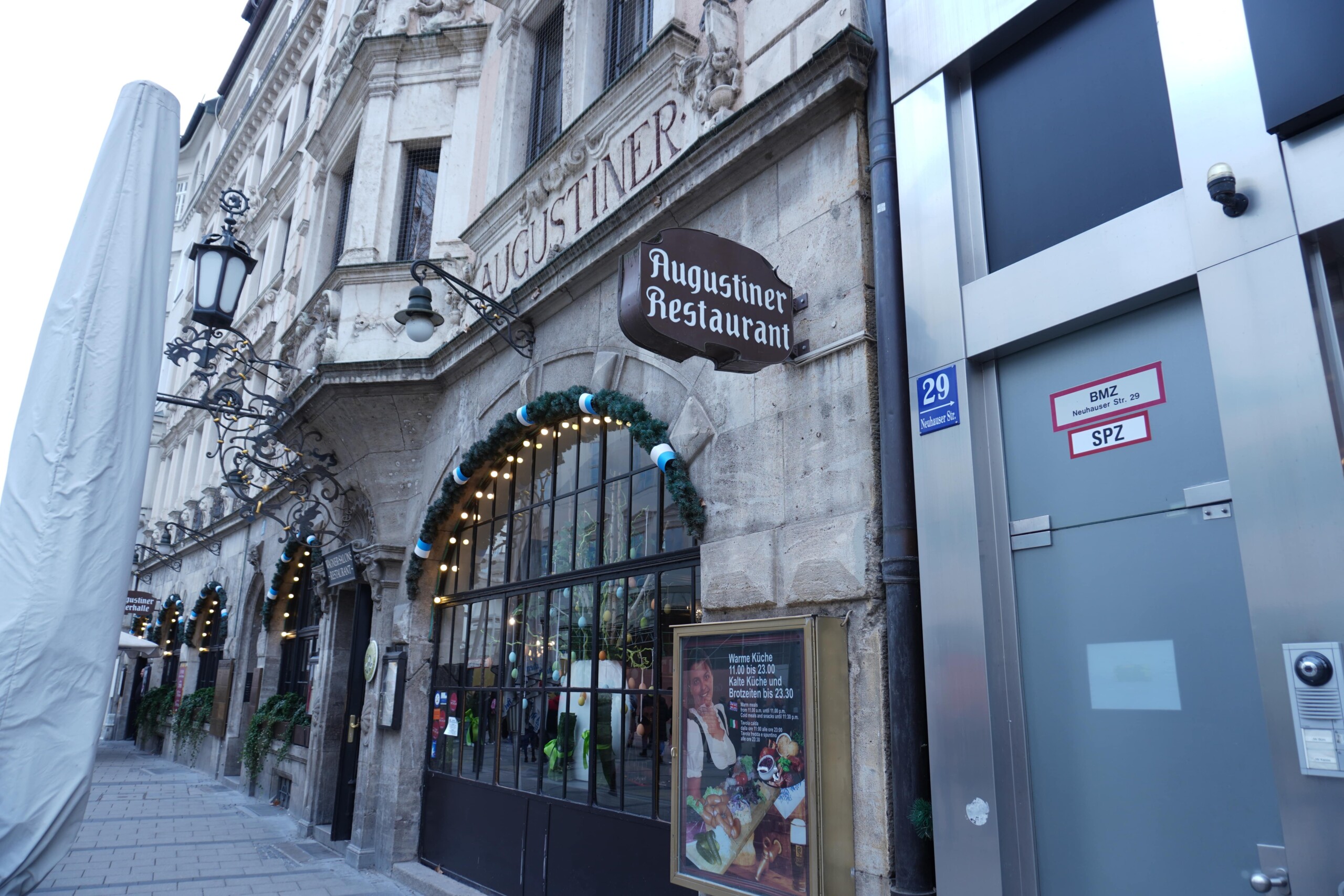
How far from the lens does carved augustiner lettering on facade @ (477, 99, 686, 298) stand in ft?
19.6

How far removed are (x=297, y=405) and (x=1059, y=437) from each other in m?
8.25

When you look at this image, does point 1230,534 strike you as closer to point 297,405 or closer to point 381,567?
point 381,567

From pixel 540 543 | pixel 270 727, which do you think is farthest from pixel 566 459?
pixel 270 727

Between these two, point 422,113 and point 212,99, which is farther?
point 212,99

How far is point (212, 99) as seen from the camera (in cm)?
2478

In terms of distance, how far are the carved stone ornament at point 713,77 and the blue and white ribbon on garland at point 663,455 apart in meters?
2.08

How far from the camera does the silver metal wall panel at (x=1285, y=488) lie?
2.55 meters

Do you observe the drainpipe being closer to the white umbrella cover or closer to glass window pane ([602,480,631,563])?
glass window pane ([602,480,631,563])

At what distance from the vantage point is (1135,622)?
10.4 ft

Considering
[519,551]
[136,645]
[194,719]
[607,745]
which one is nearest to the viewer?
[607,745]

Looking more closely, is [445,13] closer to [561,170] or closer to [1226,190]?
[561,170]

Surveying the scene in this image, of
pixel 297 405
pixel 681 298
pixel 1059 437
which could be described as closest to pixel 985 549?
pixel 1059 437

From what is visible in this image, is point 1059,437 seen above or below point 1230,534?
above

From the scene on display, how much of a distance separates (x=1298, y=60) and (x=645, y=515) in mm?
4160
